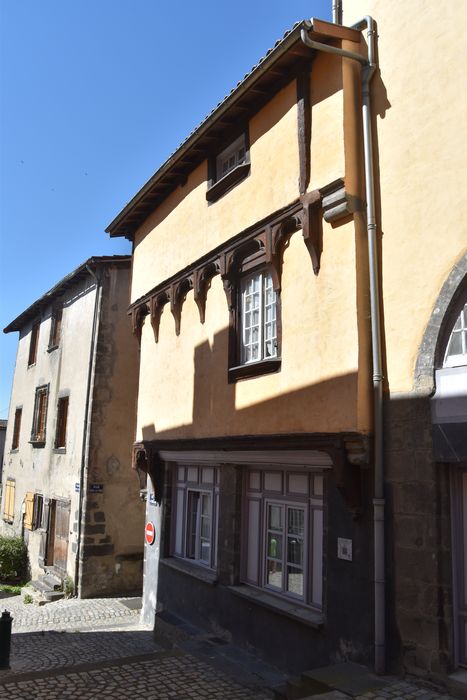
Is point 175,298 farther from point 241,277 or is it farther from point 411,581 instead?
point 411,581

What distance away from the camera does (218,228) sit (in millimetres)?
9406

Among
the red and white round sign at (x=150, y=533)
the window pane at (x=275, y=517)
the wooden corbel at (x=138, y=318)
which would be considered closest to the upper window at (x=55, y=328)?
the wooden corbel at (x=138, y=318)

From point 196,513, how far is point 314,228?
5393 millimetres

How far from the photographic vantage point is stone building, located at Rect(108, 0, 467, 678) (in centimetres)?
561

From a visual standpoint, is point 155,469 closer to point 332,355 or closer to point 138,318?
point 138,318

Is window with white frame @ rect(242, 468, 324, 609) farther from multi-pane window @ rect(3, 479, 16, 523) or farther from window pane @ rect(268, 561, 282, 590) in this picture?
multi-pane window @ rect(3, 479, 16, 523)

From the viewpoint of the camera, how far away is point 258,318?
8469 mm

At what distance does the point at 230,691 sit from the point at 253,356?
4.13m

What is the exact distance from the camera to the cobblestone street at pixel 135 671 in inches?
246

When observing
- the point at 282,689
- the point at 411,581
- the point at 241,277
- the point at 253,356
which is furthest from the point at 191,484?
the point at 411,581

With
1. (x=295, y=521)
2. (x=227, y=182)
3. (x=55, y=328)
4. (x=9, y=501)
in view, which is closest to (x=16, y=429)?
(x=9, y=501)

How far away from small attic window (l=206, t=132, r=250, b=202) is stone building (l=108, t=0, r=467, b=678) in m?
0.03

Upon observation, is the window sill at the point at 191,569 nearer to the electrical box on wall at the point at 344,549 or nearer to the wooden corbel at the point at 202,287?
the electrical box on wall at the point at 344,549

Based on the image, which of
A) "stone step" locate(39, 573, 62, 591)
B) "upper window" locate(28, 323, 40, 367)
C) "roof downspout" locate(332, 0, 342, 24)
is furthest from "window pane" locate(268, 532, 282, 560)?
"upper window" locate(28, 323, 40, 367)
